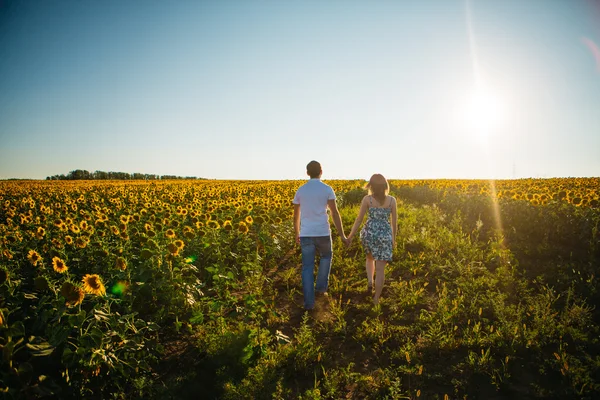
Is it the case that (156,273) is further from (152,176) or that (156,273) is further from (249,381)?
(152,176)

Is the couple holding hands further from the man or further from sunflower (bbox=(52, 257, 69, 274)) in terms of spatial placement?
sunflower (bbox=(52, 257, 69, 274))

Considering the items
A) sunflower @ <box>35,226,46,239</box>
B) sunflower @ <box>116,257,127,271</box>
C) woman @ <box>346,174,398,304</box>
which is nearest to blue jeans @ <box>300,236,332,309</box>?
woman @ <box>346,174,398,304</box>

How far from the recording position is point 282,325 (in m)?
4.43

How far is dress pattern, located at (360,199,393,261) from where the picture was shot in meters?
4.85

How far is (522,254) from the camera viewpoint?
7.23m

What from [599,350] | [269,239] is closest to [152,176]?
[269,239]

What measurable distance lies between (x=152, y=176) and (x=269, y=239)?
245ft

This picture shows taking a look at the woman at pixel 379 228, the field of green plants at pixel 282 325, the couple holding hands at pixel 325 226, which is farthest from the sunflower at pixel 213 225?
the woman at pixel 379 228

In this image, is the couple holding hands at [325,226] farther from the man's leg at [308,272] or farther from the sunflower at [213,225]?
the sunflower at [213,225]

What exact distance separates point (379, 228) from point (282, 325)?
2.07 meters

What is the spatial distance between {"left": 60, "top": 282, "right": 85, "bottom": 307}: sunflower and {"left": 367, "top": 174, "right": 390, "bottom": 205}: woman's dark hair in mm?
3937

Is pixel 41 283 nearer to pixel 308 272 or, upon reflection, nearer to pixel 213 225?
pixel 308 272

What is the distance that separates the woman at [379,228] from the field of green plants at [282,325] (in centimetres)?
64

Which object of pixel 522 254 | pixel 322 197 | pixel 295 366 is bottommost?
pixel 295 366
